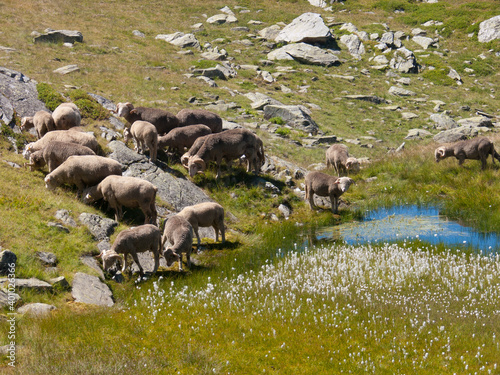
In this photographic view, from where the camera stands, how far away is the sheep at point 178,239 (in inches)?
558

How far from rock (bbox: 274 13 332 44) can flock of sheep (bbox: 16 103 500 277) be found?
34.5m

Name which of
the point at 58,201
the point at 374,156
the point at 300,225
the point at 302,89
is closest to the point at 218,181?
the point at 300,225

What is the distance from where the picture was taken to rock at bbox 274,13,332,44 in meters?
55.7

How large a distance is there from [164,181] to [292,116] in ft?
53.1

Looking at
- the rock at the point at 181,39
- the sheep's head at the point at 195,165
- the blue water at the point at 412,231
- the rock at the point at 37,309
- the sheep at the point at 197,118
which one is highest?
the rock at the point at 181,39

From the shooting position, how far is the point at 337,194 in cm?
2038

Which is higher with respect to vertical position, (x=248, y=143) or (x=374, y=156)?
(x=248, y=143)

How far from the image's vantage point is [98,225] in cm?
1552

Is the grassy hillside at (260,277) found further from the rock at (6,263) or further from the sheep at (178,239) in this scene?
the sheep at (178,239)

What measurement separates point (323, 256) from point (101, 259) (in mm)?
A: 7058

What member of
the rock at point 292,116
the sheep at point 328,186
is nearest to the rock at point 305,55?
the rock at point 292,116

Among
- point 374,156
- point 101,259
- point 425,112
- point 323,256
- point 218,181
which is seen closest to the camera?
point 101,259

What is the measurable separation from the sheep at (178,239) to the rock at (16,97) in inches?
459

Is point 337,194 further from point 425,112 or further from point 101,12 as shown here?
point 101,12
